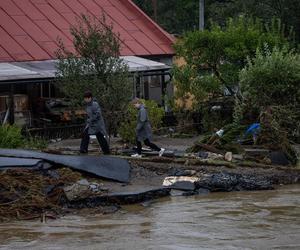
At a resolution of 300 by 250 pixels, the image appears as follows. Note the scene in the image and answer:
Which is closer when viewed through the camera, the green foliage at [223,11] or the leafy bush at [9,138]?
the leafy bush at [9,138]

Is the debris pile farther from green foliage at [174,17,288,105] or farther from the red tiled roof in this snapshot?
the red tiled roof

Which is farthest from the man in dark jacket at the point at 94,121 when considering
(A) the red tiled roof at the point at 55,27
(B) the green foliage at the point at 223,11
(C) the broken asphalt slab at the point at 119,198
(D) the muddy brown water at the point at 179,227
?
(B) the green foliage at the point at 223,11

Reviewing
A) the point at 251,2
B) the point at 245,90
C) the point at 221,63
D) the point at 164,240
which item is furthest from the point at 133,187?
the point at 251,2

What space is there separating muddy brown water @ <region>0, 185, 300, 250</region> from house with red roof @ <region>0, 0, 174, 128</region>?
11.5 m

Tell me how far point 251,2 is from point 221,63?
849 cm

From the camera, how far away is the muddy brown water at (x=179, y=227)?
34.4ft

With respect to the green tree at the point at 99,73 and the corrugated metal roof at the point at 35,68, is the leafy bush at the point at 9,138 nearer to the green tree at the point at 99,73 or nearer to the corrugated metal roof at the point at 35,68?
the green tree at the point at 99,73

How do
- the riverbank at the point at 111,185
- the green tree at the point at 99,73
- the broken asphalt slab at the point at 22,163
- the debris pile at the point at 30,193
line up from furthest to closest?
the green tree at the point at 99,73, the broken asphalt slab at the point at 22,163, the riverbank at the point at 111,185, the debris pile at the point at 30,193

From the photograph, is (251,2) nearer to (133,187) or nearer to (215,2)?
(215,2)

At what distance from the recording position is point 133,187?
14297 mm

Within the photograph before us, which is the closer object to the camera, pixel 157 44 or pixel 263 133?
pixel 263 133

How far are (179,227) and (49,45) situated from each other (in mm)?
17069

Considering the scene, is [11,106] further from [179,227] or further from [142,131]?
[179,227]

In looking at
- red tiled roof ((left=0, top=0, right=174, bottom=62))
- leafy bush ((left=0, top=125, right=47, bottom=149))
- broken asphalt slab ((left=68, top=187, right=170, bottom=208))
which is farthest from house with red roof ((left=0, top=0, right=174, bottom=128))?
broken asphalt slab ((left=68, top=187, right=170, bottom=208))
